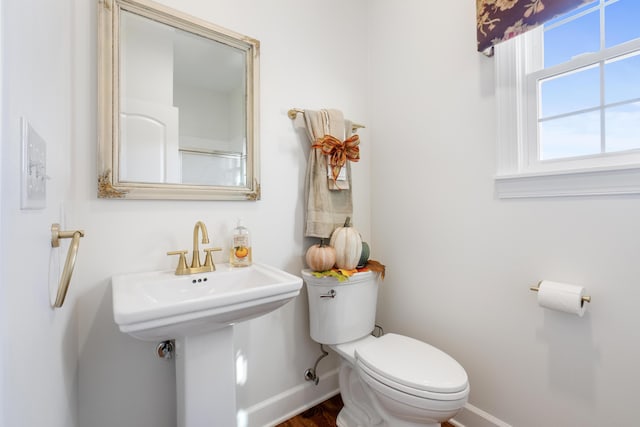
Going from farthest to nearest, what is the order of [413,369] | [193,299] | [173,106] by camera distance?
[173,106], [413,369], [193,299]

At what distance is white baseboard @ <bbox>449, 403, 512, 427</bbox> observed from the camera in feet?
4.06

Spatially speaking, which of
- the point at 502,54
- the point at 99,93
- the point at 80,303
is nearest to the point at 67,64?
the point at 99,93

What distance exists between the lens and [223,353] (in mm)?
984

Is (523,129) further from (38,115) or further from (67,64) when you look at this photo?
(67,64)

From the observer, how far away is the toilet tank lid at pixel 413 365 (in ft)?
3.26

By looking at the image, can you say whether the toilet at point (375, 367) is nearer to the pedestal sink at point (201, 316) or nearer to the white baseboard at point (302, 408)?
the white baseboard at point (302, 408)

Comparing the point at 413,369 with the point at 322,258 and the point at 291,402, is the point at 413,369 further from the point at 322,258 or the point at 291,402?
the point at 291,402

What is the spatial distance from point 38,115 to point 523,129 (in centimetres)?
157

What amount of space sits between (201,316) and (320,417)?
3.54 ft

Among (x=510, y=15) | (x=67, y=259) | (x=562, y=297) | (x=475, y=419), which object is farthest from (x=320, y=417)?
(x=510, y=15)

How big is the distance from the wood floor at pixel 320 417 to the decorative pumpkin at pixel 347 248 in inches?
31.3

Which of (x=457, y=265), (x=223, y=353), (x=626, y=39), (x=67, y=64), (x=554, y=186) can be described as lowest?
(x=223, y=353)

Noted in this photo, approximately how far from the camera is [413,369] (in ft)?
3.52

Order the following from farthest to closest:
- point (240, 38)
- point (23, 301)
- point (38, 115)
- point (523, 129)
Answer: point (240, 38)
point (523, 129)
point (38, 115)
point (23, 301)
